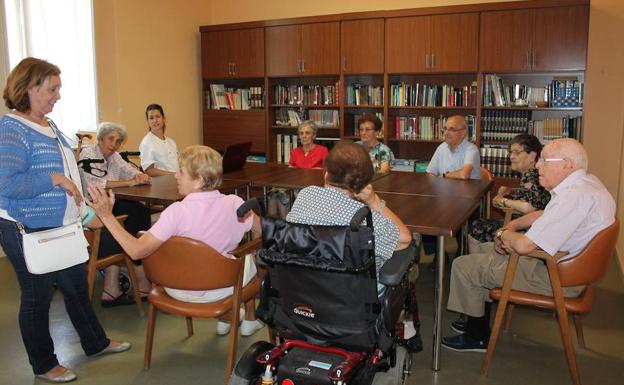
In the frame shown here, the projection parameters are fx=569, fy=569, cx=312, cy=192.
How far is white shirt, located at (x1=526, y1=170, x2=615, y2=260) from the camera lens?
2459 millimetres

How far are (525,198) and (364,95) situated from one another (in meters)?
3.16

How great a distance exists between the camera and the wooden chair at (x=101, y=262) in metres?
3.24

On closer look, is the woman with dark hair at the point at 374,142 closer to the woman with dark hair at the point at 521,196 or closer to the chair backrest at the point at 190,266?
the woman with dark hair at the point at 521,196

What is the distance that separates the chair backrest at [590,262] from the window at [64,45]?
4.56 meters

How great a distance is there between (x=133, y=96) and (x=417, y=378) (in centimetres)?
463

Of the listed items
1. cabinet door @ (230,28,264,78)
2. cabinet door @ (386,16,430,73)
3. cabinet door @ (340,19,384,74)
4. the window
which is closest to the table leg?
cabinet door @ (386,16,430,73)

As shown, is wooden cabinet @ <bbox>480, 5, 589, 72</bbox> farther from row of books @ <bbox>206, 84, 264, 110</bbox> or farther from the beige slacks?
the beige slacks

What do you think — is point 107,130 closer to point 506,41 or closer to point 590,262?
point 590,262

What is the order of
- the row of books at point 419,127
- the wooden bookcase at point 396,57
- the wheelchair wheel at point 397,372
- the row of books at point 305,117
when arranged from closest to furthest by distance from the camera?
the wheelchair wheel at point 397,372 < the wooden bookcase at point 396,57 < the row of books at point 419,127 < the row of books at point 305,117

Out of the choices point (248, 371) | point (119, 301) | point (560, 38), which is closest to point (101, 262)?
point (119, 301)

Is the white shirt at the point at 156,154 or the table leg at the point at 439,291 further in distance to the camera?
the white shirt at the point at 156,154

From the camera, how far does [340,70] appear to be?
623 centimetres

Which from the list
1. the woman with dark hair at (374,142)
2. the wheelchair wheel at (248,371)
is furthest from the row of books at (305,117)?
the wheelchair wheel at (248,371)

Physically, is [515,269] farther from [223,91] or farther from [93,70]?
[223,91]
